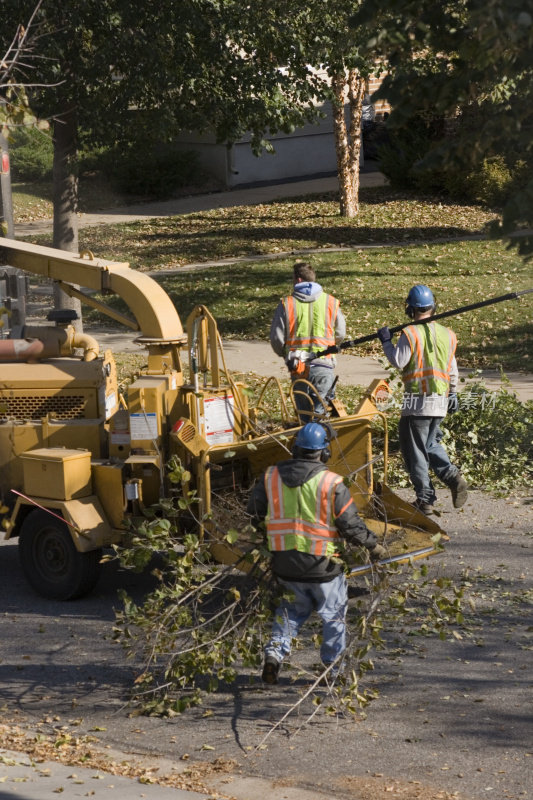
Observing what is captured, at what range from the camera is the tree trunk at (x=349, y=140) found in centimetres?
2210

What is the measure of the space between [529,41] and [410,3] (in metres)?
0.61

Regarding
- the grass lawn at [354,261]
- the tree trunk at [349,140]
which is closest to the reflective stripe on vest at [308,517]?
the grass lawn at [354,261]

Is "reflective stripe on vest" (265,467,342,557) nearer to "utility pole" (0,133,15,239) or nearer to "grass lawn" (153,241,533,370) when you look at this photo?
"utility pole" (0,133,15,239)

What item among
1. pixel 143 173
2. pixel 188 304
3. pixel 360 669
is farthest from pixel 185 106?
pixel 143 173

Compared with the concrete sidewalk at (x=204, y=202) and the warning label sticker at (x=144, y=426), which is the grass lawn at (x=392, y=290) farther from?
the warning label sticker at (x=144, y=426)

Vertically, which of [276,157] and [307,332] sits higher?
[276,157]

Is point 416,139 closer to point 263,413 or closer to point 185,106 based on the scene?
point 185,106

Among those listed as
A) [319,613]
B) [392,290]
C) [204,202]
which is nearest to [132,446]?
[319,613]

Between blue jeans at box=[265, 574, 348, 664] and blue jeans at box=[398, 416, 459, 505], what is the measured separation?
265 centimetres

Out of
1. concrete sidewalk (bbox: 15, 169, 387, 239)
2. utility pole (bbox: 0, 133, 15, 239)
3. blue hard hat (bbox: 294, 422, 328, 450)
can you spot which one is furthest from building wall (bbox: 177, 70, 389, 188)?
blue hard hat (bbox: 294, 422, 328, 450)

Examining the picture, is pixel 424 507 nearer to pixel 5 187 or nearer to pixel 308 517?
pixel 308 517

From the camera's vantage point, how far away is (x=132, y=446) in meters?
8.20

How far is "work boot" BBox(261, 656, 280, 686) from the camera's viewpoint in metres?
6.69

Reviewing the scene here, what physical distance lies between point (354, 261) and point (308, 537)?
536 inches
